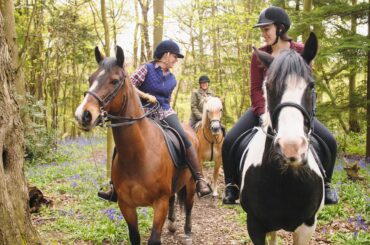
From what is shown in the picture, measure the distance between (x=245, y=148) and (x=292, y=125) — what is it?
1.89 meters

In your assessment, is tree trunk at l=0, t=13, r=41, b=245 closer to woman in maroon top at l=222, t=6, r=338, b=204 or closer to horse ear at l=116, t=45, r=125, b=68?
horse ear at l=116, t=45, r=125, b=68

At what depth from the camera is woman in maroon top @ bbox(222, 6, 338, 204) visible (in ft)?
13.0

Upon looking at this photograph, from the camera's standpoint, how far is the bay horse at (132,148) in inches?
164

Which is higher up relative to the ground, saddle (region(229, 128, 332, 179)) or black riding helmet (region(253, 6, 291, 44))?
black riding helmet (region(253, 6, 291, 44))

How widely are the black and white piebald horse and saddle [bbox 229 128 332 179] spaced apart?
0.21 metres

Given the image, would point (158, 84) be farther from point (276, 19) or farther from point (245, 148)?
point (276, 19)

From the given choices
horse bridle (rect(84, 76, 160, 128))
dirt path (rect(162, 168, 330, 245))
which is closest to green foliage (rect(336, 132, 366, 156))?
dirt path (rect(162, 168, 330, 245))

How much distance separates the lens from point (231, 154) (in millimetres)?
4523

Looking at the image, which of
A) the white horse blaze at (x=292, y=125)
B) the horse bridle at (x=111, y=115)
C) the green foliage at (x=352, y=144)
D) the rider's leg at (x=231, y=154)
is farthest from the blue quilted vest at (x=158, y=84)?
the green foliage at (x=352, y=144)

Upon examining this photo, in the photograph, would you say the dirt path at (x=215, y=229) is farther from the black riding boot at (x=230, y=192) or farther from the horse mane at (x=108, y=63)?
the horse mane at (x=108, y=63)

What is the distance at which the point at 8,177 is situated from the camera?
11.7 ft

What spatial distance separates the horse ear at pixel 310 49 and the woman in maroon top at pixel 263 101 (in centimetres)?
75

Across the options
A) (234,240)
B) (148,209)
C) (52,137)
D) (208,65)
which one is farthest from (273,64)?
(208,65)

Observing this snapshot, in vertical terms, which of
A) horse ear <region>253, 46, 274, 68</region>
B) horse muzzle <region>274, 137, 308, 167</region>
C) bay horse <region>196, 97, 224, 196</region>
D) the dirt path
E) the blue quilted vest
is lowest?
the dirt path
